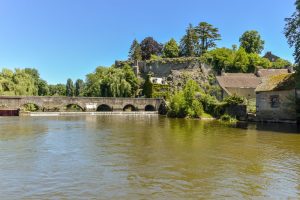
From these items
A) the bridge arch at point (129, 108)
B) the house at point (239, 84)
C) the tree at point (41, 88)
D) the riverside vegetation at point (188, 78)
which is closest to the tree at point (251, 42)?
the riverside vegetation at point (188, 78)

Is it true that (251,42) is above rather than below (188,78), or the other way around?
above

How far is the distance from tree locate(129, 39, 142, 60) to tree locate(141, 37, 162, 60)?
201cm

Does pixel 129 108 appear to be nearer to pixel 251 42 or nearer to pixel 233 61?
pixel 233 61

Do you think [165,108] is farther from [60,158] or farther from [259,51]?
[60,158]

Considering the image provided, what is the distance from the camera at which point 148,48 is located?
308 feet

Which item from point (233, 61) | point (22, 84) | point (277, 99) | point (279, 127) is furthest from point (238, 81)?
point (22, 84)

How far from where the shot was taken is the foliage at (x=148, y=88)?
73162 millimetres

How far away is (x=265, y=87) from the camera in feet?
132

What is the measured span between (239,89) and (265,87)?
79.7ft

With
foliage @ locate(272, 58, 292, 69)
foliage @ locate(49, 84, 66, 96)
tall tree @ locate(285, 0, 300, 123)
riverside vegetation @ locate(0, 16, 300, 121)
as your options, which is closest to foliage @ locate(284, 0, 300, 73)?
tall tree @ locate(285, 0, 300, 123)

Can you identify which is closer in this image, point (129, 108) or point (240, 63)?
point (129, 108)

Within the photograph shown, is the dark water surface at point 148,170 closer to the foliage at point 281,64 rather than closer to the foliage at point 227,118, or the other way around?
the foliage at point 227,118

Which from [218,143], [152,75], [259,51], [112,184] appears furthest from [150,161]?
[259,51]

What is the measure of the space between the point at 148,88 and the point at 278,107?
39.4 m
